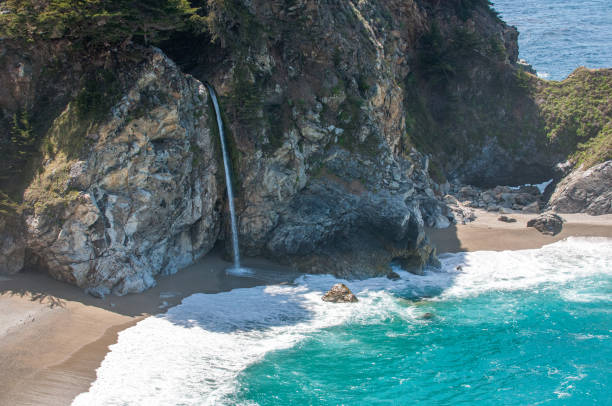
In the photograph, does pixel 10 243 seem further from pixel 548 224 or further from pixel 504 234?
pixel 548 224

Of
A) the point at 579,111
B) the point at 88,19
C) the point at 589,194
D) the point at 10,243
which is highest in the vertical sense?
the point at 88,19

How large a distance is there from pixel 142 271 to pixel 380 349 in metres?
8.50

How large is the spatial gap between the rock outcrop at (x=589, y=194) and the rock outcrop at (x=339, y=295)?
1813cm

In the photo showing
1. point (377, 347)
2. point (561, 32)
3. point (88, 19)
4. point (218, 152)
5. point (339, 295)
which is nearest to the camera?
point (377, 347)

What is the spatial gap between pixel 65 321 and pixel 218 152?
8178mm

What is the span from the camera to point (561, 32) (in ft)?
241

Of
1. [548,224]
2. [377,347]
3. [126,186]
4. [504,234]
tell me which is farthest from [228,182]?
[548,224]

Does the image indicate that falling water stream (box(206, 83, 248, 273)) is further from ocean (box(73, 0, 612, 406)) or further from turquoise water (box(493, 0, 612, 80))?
turquoise water (box(493, 0, 612, 80))

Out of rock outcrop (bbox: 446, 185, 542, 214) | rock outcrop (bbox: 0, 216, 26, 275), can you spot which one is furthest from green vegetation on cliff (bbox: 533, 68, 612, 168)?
rock outcrop (bbox: 0, 216, 26, 275)

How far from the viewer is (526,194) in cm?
A: 3134

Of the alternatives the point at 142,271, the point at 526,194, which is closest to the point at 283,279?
the point at 142,271

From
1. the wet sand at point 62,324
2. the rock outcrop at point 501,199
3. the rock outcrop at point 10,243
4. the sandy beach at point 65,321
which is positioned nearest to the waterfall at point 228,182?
the sandy beach at point 65,321

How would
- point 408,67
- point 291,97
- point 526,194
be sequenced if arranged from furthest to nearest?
point 408,67, point 526,194, point 291,97

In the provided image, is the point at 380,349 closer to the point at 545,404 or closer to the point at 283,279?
the point at 545,404
